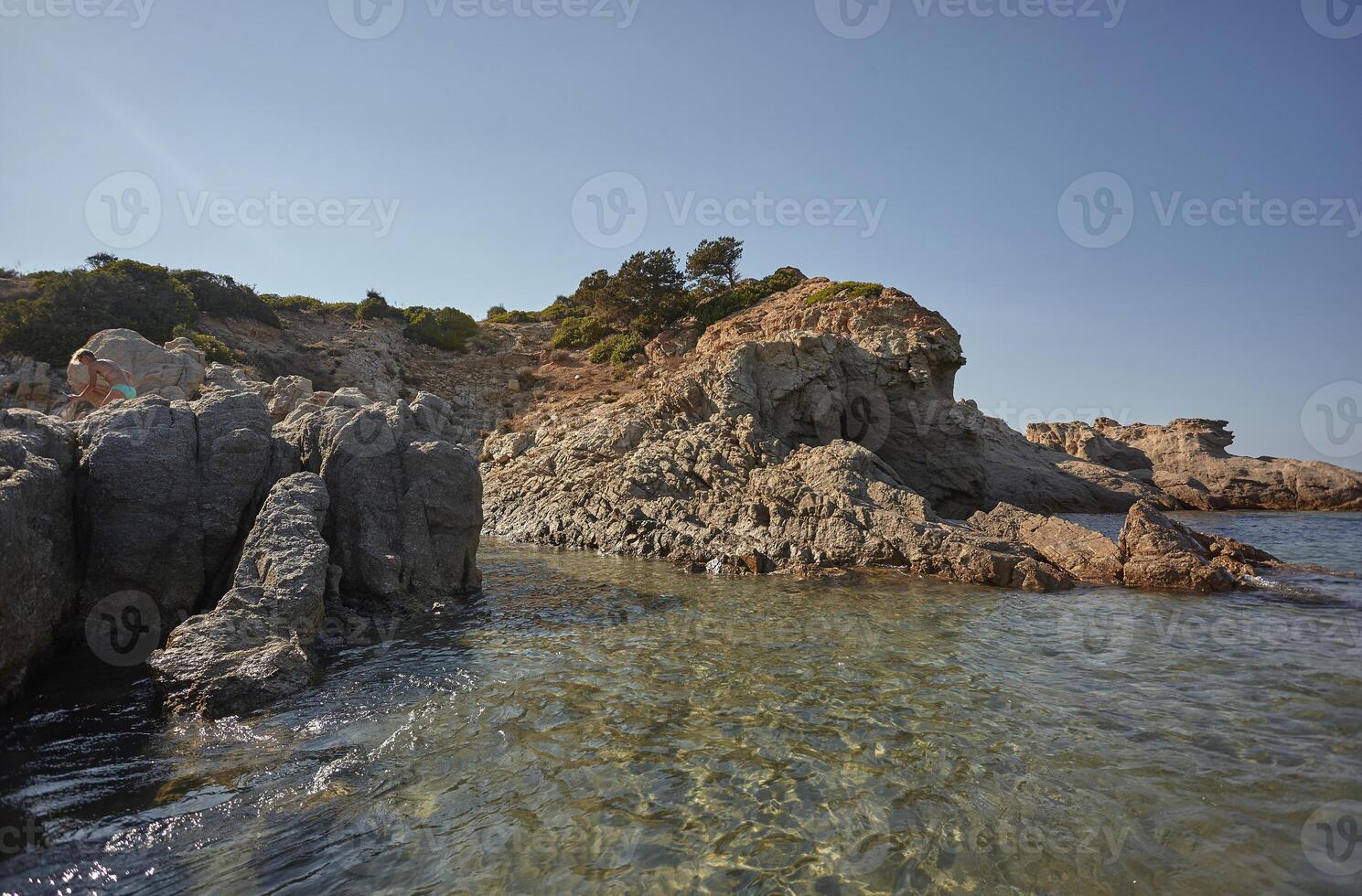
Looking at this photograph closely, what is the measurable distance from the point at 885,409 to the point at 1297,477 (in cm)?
3451

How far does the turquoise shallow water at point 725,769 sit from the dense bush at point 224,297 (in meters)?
48.8

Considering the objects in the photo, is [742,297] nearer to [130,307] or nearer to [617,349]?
[617,349]

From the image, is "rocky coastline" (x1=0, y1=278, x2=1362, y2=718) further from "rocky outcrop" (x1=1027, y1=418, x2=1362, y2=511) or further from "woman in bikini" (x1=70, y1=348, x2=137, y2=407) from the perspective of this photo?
"woman in bikini" (x1=70, y1=348, x2=137, y2=407)

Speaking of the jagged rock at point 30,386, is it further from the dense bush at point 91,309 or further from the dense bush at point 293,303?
the dense bush at point 293,303

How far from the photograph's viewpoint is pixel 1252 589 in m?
15.3

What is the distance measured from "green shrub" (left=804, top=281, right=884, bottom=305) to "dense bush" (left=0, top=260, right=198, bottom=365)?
127 ft

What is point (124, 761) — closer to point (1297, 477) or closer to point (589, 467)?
point (589, 467)

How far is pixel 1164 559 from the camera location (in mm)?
15961

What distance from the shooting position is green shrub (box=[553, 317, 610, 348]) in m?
57.0

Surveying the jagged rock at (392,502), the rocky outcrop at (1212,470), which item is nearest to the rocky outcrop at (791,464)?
the jagged rock at (392,502)

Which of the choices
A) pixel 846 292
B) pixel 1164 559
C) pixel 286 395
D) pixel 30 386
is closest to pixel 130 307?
pixel 30 386

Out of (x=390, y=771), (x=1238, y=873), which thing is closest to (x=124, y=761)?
(x=390, y=771)

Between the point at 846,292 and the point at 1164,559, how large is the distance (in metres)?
26.6

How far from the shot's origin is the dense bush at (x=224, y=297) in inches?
1914
